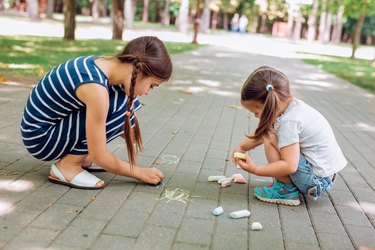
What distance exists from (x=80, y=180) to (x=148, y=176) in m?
0.45

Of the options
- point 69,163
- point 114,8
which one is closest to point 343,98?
point 69,163

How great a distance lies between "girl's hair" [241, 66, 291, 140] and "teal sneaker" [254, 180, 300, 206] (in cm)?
46

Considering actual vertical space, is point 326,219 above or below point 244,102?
below

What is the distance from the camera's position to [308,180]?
2.90 meters

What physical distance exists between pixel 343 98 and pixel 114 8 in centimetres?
1049

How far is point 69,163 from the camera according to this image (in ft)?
9.90

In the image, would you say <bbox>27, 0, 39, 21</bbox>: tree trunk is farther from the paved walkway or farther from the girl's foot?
the girl's foot

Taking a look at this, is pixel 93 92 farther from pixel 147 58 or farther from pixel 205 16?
pixel 205 16

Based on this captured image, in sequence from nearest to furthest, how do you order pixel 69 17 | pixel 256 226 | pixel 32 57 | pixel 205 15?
pixel 256 226
pixel 32 57
pixel 69 17
pixel 205 15

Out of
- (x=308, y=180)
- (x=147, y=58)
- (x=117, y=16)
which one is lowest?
(x=308, y=180)

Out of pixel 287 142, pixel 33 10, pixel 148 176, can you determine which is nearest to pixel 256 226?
pixel 287 142

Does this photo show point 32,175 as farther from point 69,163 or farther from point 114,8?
point 114,8

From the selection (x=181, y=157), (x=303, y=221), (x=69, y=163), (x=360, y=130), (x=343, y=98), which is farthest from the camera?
(x=343, y=98)

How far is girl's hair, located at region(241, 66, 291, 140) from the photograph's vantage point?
2697mm
